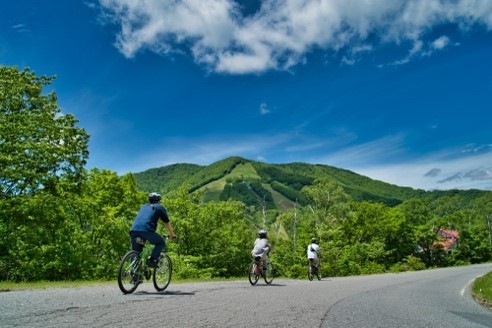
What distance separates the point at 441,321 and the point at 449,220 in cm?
8265

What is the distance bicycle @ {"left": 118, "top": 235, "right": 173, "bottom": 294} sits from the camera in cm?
898

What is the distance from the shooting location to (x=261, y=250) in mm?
15867

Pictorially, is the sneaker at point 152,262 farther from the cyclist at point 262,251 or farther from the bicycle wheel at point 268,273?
the bicycle wheel at point 268,273

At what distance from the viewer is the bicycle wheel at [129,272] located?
8.91 metres

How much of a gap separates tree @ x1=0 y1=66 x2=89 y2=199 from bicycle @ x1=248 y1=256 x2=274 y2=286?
13381 millimetres

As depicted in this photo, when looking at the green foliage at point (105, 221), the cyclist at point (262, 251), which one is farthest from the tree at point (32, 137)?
the cyclist at point (262, 251)

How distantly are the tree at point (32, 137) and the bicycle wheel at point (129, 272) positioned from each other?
14.8 meters

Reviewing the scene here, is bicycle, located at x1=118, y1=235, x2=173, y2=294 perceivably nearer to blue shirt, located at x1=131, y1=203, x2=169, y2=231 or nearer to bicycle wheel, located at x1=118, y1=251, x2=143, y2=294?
bicycle wheel, located at x1=118, y1=251, x2=143, y2=294

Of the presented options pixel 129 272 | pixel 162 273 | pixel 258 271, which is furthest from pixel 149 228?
pixel 258 271

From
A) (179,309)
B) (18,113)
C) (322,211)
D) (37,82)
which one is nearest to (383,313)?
(179,309)

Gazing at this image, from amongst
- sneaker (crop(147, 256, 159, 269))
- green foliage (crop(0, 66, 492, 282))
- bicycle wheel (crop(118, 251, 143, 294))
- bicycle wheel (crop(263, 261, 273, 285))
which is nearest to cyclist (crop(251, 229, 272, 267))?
bicycle wheel (crop(263, 261, 273, 285))

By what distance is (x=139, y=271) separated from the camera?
9375mm

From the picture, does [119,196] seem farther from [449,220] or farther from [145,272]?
[449,220]

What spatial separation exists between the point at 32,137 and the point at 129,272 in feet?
59.7
